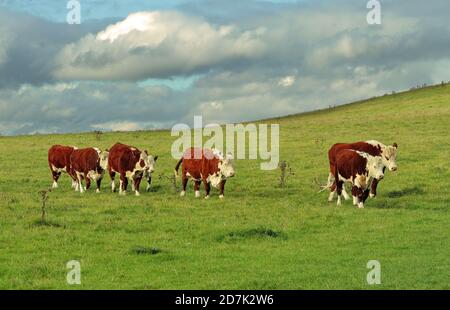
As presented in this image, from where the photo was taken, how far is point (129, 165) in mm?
28984

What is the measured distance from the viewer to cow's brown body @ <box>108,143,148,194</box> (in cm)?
2875

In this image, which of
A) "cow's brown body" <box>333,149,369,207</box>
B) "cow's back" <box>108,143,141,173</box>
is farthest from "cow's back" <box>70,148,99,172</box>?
"cow's brown body" <box>333,149,369,207</box>

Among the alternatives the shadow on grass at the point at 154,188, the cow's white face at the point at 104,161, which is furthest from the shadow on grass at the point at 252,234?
the cow's white face at the point at 104,161

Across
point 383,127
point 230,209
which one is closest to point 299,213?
point 230,209

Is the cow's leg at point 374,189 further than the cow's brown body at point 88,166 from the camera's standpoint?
No

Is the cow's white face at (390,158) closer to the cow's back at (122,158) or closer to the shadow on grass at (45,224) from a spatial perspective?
the cow's back at (122,158)

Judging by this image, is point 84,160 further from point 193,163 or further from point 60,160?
point 193,163

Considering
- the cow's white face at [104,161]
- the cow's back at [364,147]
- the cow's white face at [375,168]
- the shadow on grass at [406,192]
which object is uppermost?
the cow's back at [364,147]

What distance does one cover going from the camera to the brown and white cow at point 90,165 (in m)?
29.6

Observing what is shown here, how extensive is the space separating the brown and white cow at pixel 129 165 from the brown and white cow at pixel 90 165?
40cm

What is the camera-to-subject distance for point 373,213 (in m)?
22.7

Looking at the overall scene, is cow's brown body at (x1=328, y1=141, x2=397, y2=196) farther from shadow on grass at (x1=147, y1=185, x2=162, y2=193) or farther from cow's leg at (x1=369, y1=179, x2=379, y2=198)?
shadow on grass at (x1=147, y1=185, x2=162, y2=193)

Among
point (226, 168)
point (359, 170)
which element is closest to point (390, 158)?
point (359, 170)
